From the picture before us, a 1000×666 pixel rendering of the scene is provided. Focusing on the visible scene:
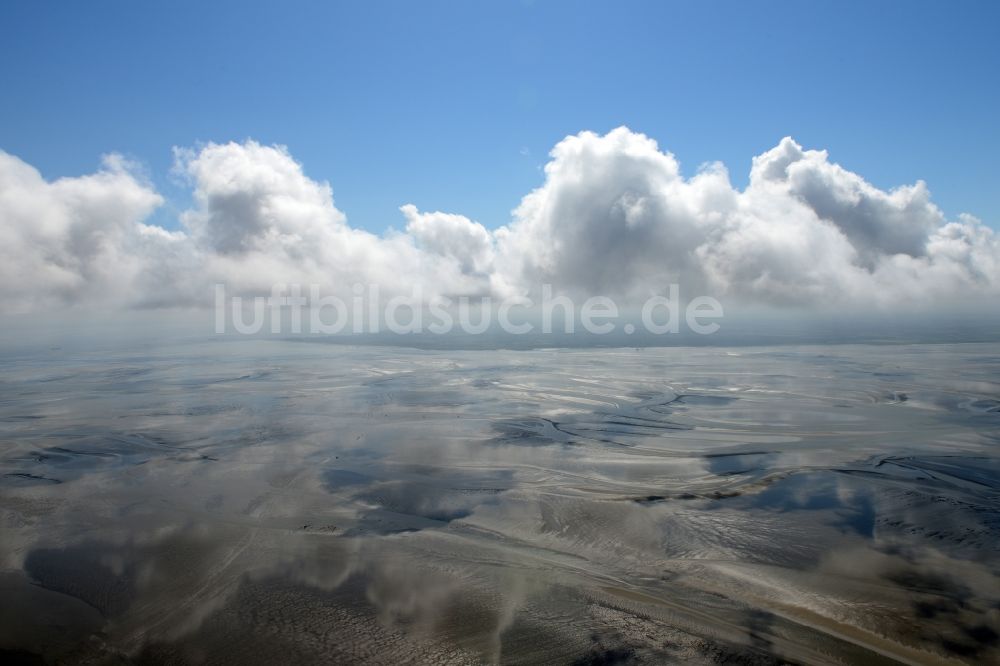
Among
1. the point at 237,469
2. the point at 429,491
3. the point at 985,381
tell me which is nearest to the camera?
the point at 429,491

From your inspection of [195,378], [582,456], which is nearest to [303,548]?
[582,456]

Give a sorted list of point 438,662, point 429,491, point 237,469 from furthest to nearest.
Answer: point 237,469 → point 429,491 → point 438,662

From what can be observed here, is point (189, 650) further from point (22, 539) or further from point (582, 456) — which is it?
point (582, 456)

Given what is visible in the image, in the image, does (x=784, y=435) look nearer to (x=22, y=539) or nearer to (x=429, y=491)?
(x=429, y=491)

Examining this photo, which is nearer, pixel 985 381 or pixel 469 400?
pixel 469 400

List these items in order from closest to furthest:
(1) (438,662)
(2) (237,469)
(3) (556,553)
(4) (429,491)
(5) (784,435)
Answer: (1) (438,662)
(3) (556,553)
(4) (429,491)
(2) (237,469)
(5) (784,435)

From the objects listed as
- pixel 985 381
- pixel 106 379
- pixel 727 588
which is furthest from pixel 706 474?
pixel 106 379
